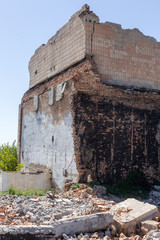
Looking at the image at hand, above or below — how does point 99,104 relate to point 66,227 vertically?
above

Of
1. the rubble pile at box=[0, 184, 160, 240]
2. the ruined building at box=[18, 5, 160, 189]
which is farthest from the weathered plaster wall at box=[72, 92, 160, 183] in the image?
the rubble pile at box=[0, 184, 160, 240]

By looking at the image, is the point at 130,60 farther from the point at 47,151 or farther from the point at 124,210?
the point at 124,210

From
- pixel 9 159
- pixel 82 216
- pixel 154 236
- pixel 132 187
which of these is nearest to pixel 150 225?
pixel 154 236

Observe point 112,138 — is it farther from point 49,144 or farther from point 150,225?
point 150,225

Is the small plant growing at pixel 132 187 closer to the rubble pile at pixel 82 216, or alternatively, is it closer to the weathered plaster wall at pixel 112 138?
the weathered plaster wall at pixel 112 138

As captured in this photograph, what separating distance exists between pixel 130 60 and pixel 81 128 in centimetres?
385

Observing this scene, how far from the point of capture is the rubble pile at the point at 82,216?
18.0 ft

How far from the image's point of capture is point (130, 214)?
247 inches

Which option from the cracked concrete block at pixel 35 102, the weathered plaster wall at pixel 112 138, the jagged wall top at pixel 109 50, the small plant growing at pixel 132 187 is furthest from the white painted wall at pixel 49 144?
the jagged wall top at pixel 109 50

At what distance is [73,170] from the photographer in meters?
10.3

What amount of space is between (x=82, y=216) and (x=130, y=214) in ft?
4.01

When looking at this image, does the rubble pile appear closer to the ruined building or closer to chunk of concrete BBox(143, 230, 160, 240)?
chunk of concrete BBox(143, 230, 160, 240)

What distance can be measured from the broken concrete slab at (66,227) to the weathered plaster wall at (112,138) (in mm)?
4050

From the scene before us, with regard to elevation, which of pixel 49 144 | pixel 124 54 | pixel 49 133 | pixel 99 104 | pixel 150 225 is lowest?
pixel 150 225
